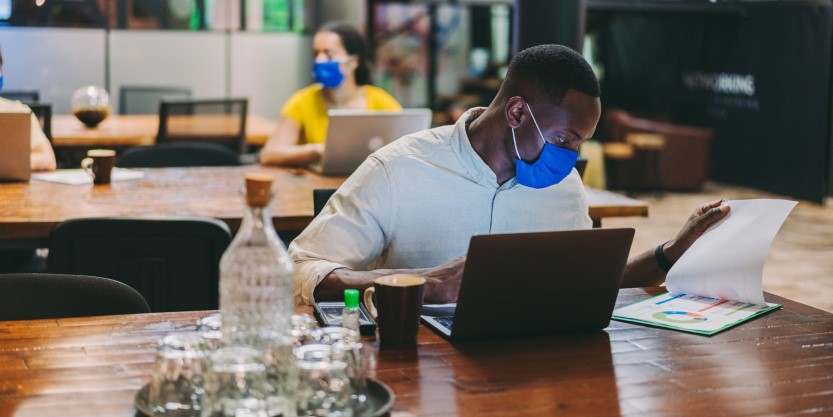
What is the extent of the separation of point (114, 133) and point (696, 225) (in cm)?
419

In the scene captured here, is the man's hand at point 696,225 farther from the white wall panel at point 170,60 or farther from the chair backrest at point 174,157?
the white wall panel at point 170,60

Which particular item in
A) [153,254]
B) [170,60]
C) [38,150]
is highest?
[170,60]

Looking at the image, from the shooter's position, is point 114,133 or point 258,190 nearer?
point 258,190

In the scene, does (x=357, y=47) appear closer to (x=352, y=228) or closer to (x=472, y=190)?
(x=472, y=190)

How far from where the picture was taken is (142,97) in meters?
7.91

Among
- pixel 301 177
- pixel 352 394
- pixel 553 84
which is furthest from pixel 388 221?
pixel 301 177

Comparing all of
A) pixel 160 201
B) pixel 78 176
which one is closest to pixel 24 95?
pixel 78 176

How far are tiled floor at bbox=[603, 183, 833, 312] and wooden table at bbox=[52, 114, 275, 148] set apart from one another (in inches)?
90.4

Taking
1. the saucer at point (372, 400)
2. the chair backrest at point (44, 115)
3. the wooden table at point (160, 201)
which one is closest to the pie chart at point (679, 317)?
the saucer at point (372, 400)

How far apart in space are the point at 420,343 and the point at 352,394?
422 millimetres

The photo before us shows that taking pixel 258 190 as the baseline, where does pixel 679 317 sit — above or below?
below

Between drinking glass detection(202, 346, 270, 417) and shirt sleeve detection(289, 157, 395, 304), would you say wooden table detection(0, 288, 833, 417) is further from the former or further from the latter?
shirt sleeve detection(289, 157, 395, 304)

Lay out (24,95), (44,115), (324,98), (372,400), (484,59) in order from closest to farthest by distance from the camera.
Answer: (372,400) < (324,98) < (44,115) < (24,95) < (484,59)

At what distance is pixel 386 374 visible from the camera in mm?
1729
